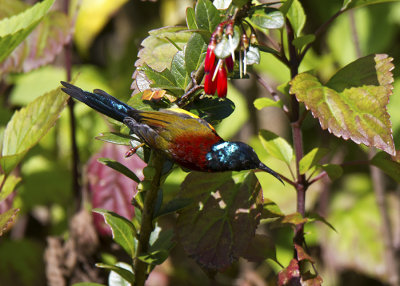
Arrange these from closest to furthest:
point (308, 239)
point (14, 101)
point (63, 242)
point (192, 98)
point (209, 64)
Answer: point (209, 64), point (192, 98), point (63, 242), point (14, 101), point (308, 239)

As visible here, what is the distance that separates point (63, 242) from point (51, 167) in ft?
1.32

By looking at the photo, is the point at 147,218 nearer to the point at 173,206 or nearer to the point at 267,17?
the point at 173,206

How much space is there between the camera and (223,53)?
78 centimetres

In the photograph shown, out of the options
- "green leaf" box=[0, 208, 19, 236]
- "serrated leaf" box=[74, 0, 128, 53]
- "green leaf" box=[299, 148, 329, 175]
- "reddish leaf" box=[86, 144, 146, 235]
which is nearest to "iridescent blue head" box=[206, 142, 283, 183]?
"green leaf" box=[299, 148, 329, 175]

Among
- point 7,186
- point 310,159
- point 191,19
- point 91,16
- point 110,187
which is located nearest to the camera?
point 191,19

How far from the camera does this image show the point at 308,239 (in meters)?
2.18

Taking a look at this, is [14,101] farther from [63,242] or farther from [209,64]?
[209,64]

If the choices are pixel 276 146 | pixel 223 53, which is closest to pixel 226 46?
pixel 223 53

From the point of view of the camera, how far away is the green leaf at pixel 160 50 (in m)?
1.02

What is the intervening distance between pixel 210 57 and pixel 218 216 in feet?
0.99

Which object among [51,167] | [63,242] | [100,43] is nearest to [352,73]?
[63,242]

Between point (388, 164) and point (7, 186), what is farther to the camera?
point (7, 186)

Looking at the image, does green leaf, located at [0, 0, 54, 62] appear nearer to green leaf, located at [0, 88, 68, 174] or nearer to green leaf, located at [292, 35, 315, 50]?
green leaf, located at [0, 88, 68, 174]

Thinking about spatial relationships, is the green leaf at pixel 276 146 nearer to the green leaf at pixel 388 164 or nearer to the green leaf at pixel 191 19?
the green leaf at pixel 388 164
